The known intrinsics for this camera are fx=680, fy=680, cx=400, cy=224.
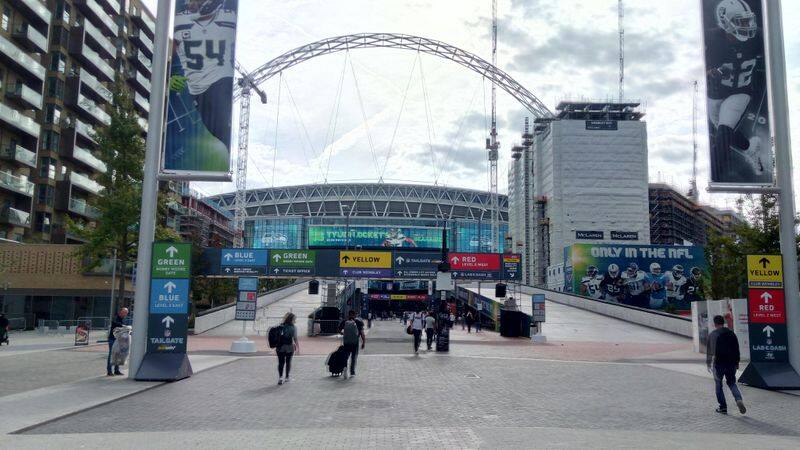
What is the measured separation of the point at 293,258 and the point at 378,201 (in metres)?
87.8

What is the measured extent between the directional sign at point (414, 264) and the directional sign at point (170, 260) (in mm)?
26817

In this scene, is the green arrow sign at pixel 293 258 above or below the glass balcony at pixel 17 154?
below

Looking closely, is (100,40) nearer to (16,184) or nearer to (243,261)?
(16,184)

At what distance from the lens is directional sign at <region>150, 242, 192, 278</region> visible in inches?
647

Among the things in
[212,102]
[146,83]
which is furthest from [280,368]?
[146,83]

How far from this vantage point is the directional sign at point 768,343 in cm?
1614

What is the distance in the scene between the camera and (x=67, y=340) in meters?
31.8

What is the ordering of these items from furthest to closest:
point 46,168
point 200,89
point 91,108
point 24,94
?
1. point 91,108
2. point 46,168
3. point 24,94
4. point 200,89

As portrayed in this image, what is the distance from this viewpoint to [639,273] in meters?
62.4

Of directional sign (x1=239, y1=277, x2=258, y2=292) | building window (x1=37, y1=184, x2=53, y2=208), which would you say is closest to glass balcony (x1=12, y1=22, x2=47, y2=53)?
building window (x1=37, y1=184, x2=53, y2=208)

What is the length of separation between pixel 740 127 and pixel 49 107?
55.7 m

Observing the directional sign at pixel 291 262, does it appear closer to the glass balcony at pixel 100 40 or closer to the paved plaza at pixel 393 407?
the paved plaza at pixel 393 407

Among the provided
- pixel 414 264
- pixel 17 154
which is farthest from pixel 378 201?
pixel 414 264

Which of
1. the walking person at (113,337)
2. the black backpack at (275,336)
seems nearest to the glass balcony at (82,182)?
the walking person at (113,337)
